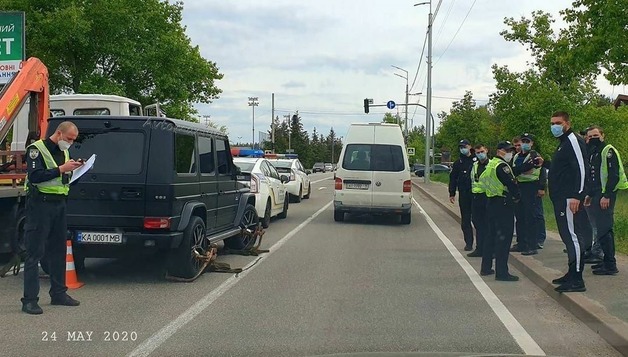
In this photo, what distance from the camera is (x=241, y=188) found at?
11.1m

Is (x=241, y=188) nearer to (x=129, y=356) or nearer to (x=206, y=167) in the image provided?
(x=206, y=167)

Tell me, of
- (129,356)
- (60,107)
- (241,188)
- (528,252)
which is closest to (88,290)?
(129,356)

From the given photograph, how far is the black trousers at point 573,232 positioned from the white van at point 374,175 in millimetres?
8185

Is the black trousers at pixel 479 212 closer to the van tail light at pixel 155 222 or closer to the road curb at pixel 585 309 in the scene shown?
the road curb at pixel 585 309

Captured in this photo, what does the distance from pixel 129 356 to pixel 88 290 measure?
287 centimetres

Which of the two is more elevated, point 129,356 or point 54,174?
point 54,174

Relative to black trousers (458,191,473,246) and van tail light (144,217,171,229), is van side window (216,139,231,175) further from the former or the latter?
black trousers (458,191,473,246)

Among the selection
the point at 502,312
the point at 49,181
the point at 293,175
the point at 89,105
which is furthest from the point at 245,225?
the point at 293,175

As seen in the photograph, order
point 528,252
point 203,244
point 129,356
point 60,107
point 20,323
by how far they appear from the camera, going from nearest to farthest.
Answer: point 129,356, point 20,323, point 203,244, point 528,252, point 60,107

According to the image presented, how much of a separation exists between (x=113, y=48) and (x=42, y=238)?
2768 centimetres

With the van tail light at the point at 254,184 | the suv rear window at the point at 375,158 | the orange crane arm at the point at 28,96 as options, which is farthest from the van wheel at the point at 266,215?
the orange crane arm at the point at 28,96

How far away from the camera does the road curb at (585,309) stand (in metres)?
5.78

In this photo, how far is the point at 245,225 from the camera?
11188mm

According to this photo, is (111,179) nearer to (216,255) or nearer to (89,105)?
(216,255)
